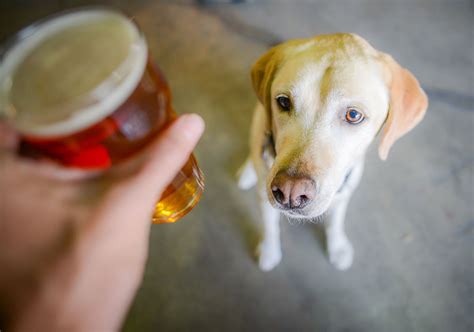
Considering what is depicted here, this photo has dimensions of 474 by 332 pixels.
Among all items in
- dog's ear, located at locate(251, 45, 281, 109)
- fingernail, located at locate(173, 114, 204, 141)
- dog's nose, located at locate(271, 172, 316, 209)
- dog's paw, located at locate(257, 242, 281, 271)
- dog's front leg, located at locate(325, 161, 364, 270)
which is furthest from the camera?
dog's paw, located at locate(257, 242, 281, 271)

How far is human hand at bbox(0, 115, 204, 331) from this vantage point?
1.96 ft

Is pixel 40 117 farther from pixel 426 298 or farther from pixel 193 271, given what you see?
pixel 426 298

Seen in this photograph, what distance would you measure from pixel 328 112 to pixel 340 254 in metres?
1.27

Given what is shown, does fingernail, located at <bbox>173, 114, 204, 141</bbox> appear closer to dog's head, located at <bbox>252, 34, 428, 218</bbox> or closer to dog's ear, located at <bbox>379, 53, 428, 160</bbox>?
dog's head, located at <bbox>252, 34, 428, 218</bbox>

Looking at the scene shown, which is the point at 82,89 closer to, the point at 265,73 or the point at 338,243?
the point at 265,73

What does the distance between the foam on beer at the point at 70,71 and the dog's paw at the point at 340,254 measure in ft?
6.41

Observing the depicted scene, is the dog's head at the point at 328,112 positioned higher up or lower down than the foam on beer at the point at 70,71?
lower down

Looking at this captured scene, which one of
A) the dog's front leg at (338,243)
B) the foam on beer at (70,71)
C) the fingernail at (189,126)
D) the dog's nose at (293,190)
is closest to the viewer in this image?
the foam on beer at (70,71)

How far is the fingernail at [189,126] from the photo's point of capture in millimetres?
756

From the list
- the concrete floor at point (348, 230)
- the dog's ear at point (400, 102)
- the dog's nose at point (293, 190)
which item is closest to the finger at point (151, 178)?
the dog's nose at point (293, 190)

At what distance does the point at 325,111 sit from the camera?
4.57 ft

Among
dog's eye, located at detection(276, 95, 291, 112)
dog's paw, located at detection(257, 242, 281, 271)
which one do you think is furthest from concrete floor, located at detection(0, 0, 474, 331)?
dog's eye, located at detection(276, 95, 291, 112)

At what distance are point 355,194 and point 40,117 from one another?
2368mm

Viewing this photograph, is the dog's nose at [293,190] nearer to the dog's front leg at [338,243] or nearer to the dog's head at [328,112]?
the dog's head at [328,112]
